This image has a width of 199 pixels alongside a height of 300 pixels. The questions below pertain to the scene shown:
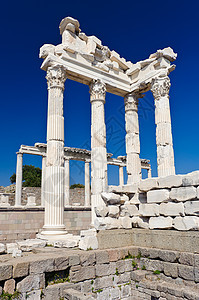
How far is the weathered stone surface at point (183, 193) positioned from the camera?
274 inches

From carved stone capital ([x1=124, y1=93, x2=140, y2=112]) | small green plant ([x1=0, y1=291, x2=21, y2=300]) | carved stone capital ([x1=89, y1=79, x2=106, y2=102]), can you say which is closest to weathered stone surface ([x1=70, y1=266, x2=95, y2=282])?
small green plant ([x1=0, y1=291, x2=21, y2=300])

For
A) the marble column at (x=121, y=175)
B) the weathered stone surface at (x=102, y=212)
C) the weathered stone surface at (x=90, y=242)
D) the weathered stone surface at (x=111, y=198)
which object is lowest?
the weathered stone surface at (x=90, y=242)

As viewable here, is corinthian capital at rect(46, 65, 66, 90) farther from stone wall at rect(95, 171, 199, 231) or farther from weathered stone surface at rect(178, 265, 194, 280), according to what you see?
weathered stone surface at rect(178, 265, 194, 280)

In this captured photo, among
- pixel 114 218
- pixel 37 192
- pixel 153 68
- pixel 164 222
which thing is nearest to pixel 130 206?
pixel 114 218

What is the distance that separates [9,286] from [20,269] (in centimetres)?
37

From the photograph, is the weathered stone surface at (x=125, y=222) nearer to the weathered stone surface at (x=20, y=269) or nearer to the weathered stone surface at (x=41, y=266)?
the weathered stone surface at (x=41, y=266)

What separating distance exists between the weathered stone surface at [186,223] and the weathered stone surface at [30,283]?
3.76 meters

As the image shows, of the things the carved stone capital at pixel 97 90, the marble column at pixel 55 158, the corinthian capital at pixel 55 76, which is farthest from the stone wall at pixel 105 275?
the carved stone capital at pixel 97 90

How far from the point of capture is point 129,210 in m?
9.03

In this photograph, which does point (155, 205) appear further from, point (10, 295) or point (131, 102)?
point (131, 102)

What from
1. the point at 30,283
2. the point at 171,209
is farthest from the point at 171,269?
the point at 30,283

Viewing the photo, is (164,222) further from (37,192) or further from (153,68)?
(37,192)

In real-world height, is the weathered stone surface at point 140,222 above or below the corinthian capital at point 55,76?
below

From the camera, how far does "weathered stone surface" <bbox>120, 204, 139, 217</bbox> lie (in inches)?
351
